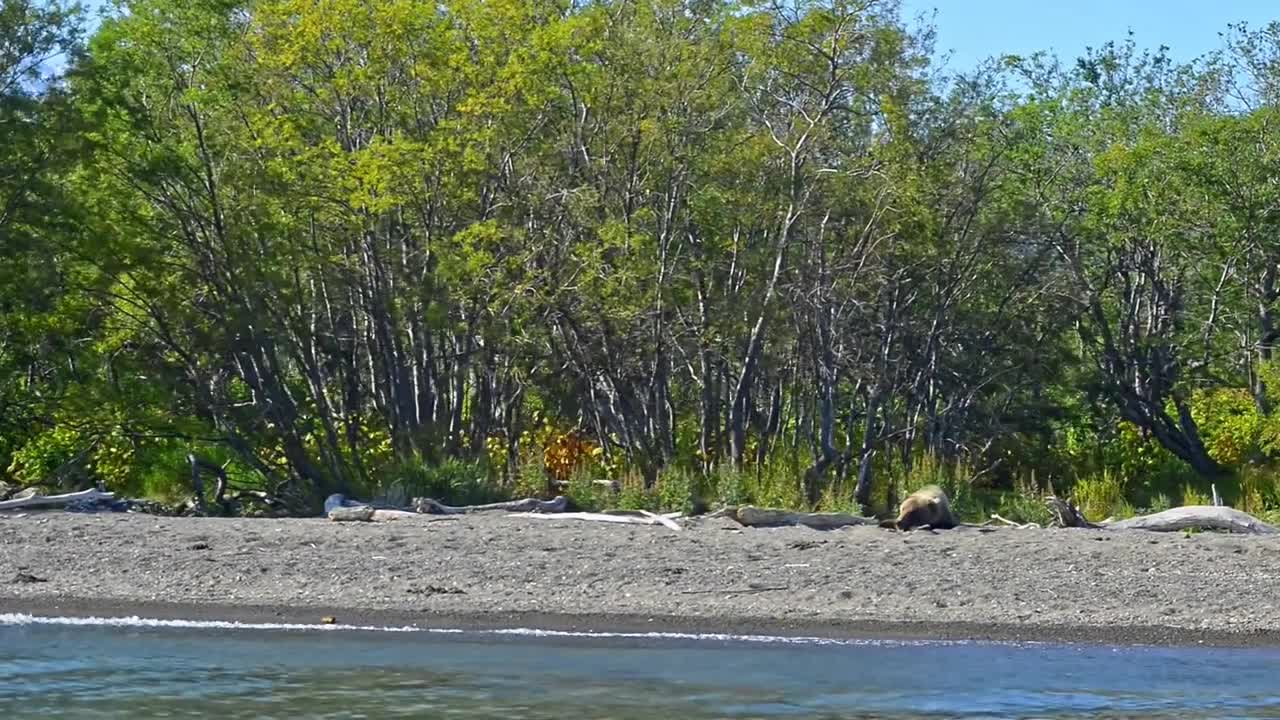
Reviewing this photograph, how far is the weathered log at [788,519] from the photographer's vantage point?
54.7 feet

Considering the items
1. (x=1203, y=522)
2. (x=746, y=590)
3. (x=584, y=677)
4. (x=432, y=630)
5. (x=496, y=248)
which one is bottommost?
(x=584, y=677)

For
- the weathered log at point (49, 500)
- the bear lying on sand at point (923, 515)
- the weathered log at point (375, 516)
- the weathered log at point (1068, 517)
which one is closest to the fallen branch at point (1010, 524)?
the weathered log at point (1068, 517)

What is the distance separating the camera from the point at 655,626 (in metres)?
12.7

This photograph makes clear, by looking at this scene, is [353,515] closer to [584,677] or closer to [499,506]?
[499,506]

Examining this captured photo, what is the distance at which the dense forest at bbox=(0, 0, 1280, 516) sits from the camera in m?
19.7

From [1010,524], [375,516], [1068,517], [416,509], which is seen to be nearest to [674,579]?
[375,516]

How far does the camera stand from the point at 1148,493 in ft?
74.7

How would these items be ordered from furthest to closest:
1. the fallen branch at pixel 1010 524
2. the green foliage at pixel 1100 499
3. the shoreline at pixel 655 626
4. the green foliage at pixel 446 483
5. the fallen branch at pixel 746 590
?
the green foliage at pixel 1100 499 < the green foliage at pixel 446 483 < the fallen branch at pixel 1010 524 < the fallen branch at pixel 746 590 < the shoreline at pixel 655 626

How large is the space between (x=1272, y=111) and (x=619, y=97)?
340 inches

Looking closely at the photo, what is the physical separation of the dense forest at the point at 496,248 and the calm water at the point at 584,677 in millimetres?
6739

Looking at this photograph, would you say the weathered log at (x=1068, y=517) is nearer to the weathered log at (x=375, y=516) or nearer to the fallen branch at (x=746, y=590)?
the fallen branch at (x=746, y=590)

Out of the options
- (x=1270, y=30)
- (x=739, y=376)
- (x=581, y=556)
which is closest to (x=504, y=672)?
(x=581, y=556)

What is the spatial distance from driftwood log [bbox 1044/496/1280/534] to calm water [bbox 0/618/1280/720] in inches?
200

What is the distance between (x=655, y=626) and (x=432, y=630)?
1.50 metres
